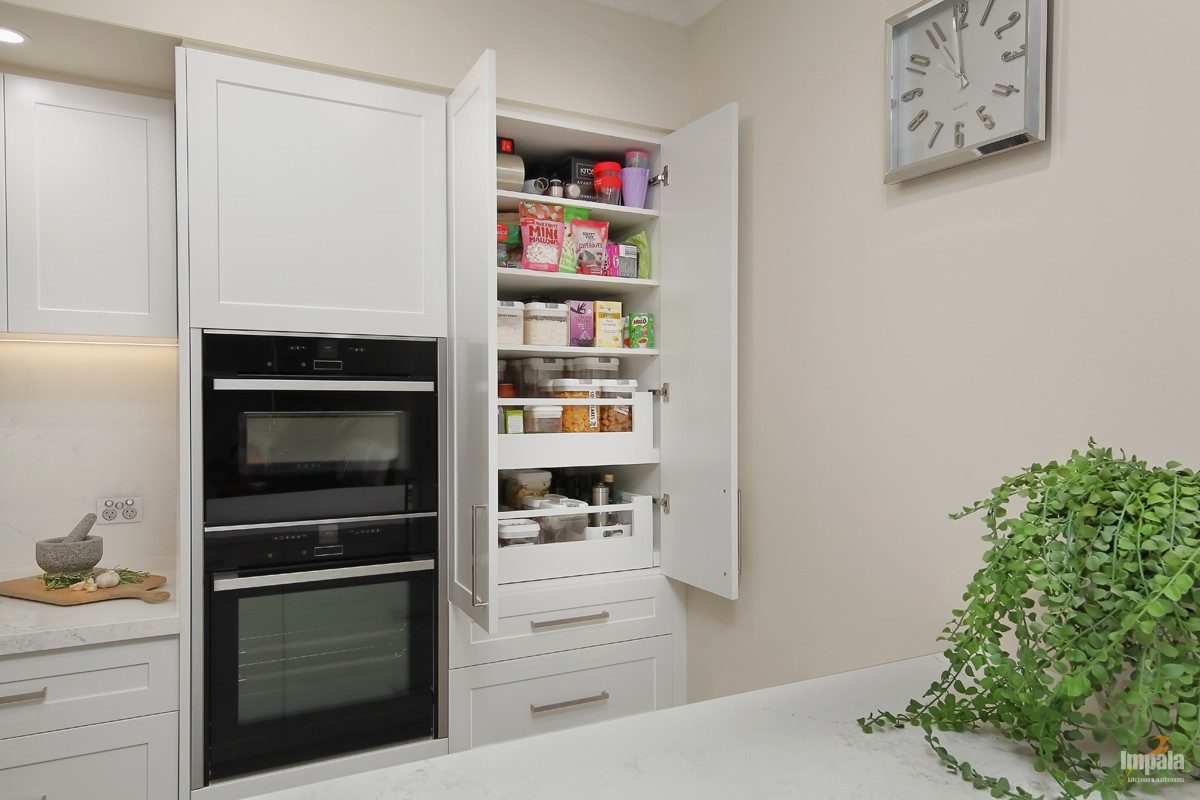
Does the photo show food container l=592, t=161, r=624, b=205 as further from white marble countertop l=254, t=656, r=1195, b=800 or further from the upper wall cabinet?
white marble countertop l=254, t=656, r=1195, b=800

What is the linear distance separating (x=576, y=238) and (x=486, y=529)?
1.02m

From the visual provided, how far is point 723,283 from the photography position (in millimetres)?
2117

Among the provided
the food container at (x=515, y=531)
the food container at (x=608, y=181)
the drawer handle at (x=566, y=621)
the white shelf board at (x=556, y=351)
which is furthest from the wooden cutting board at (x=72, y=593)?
the food container at (x=608, y=181)

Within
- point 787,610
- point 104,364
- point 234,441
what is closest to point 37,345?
point 104,364

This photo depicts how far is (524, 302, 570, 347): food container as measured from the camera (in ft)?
7.45

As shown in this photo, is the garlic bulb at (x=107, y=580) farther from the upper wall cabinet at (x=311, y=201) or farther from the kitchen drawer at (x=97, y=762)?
the upper wall cabinet at (x=311, y=201)

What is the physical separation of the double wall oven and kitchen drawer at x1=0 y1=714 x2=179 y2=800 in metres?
0.09

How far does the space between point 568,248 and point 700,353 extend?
534mm

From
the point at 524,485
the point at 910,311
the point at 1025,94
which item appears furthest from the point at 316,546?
the point at 1025,94

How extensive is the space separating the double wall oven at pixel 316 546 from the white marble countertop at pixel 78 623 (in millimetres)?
124

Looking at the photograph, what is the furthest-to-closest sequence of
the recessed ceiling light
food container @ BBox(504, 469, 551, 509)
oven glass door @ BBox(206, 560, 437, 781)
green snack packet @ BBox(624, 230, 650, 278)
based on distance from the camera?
1. green snack packet @ BBox(624, 230, 650, 278)
2. food container @ BBox(504, 469, 551, 509)
3. oven glass door @ BBox(206, 560, 437, 781)
4. the recessed ceiling light

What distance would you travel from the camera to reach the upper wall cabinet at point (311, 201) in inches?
72.9

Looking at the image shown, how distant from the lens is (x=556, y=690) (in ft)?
7.30

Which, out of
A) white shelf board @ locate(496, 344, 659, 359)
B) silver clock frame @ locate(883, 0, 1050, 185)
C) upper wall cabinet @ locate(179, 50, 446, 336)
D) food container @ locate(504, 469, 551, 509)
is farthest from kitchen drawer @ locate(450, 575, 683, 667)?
silver clock frame @ locate(883, 0, 1050, 185)
